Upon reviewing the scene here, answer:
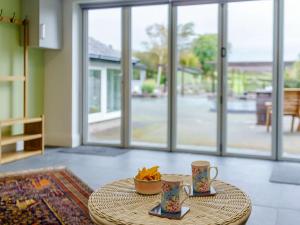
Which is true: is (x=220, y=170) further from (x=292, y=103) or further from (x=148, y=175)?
(x=148, y=175)

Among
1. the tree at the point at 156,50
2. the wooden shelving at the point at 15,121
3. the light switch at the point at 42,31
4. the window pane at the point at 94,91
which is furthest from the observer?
the window pane at the point at 94,91

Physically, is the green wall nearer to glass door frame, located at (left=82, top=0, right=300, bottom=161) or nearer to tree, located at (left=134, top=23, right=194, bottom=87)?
glass door frame, located at (left=82, top=0, right=300, bottom=161)

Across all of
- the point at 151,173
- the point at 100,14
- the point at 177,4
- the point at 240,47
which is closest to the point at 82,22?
the point at 100,14

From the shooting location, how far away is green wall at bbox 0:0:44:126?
5.17 m

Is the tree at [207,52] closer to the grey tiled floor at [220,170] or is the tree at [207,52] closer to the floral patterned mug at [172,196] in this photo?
the grey tiled floor at [220,170]

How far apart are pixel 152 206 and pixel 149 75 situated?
4151mm

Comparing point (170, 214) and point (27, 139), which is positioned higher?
point (170, 214)

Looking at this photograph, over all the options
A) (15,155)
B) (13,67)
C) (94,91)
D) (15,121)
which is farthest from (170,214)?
(94,91)

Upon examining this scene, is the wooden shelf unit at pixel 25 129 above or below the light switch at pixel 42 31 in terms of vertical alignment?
below

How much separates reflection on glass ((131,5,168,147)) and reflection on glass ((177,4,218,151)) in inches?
10.1

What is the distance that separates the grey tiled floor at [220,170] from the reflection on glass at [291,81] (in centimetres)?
44

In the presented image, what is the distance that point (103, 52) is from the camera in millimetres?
6047

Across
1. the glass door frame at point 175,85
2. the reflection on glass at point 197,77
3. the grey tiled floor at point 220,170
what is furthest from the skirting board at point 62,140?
the reflection on glass at point 197,77

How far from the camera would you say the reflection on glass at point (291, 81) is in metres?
5.02
